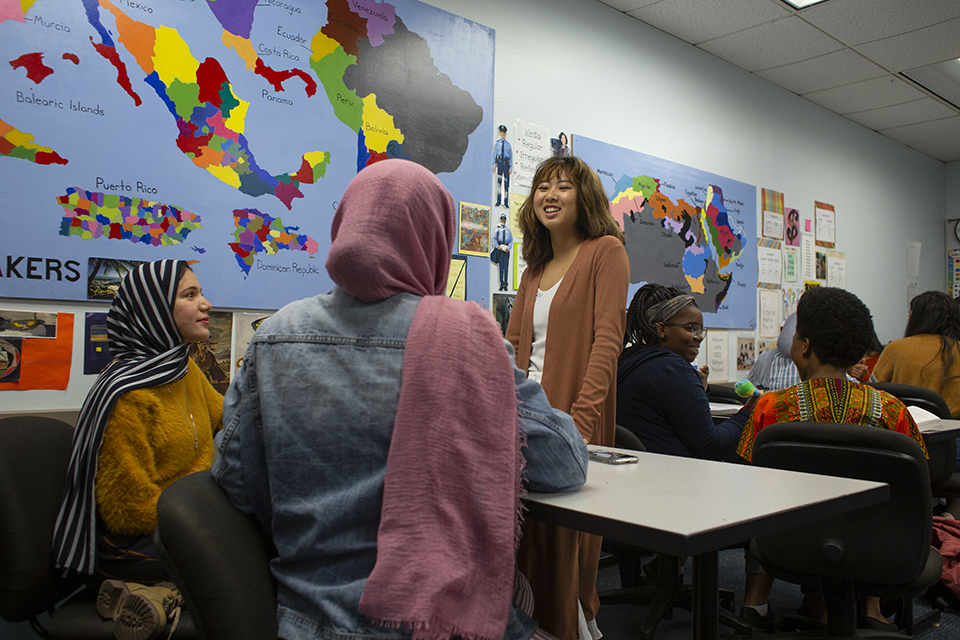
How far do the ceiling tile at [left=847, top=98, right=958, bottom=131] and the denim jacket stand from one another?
5.38 m

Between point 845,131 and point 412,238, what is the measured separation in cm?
543

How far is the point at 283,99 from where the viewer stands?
2215 millimetres

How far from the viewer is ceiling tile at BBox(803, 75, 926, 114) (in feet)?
15.0

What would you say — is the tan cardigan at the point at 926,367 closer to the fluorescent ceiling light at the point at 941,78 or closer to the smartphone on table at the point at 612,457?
the fluorescent ceiling light at the point at 941,78

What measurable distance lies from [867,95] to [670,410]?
3.89 m

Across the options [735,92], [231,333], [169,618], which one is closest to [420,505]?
[169,618]

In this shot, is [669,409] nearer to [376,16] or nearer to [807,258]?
[376,16]

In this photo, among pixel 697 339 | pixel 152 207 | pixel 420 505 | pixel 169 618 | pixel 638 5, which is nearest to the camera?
pixel 420 505

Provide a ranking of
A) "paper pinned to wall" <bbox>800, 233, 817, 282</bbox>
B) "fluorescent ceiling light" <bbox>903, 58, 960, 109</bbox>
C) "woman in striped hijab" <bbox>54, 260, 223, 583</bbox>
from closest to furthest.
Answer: "woman in striped hijab" <bbox>54, 260, 223, 583</bbox> < "fluorescent ceiling light" <bbox>903, 58, 960, 109</bbox> < "paper pinned to wall" <bbox>800, 233, 817, 282</bbox>

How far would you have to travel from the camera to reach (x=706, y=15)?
3.52 meters

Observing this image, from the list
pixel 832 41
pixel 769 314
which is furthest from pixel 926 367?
pixel 832 41

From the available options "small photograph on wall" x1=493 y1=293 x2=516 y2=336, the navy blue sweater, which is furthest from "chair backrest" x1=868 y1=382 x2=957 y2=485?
"small photograph on wall" x1=493 y1=293 x2=516 y2=336

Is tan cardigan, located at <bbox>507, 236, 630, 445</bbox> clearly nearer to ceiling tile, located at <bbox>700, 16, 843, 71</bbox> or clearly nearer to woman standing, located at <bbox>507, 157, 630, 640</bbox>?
woman standing, located at <bbox>507, 157, 630, 640</bbox>

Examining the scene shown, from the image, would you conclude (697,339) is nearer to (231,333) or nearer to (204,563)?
(231,333)
